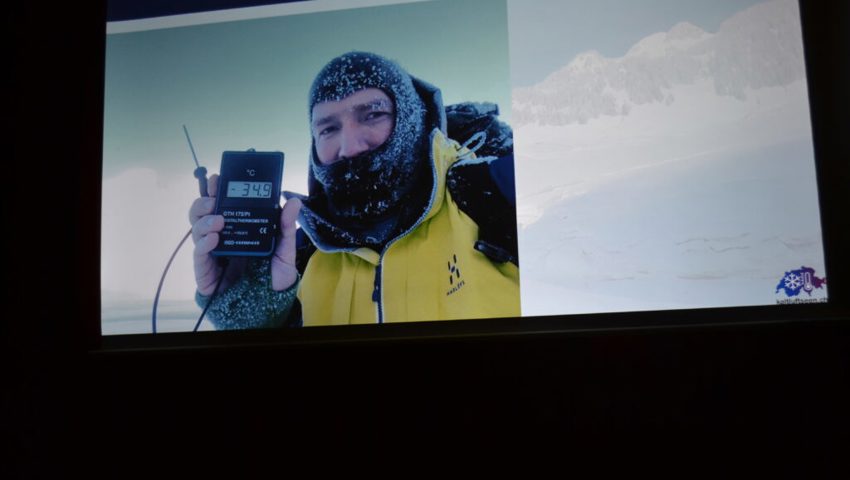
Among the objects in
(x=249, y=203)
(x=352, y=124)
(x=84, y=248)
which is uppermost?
(x=352, y=124)

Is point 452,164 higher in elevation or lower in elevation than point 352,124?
lower

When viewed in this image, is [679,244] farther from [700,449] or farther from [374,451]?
[374,451]

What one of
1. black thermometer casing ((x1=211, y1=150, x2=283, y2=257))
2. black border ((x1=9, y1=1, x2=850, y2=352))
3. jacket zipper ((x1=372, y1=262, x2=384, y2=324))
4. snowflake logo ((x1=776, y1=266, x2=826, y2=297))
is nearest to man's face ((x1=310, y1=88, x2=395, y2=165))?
black thermometer casing ((x1=211, y1=150, x2=283, y2=257))

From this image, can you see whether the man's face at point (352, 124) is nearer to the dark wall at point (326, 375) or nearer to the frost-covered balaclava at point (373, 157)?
the frost-covered balaclava at point (373, 157)

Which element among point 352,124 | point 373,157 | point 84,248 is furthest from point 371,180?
point 84,248

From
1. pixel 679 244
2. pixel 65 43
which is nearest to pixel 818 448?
pixel 679 244

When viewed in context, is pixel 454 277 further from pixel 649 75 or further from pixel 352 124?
pixel 649 75

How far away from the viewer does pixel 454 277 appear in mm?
1830

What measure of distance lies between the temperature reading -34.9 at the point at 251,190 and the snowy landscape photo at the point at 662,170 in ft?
2.68

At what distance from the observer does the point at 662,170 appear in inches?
73.4

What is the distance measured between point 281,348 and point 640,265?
46.9 inches

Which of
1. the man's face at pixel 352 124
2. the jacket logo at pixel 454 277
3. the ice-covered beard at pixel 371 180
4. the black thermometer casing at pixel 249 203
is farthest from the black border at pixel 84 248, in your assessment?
the man's face at pixel 352 124

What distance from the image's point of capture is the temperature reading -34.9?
186cm

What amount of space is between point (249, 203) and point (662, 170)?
4.44ft
